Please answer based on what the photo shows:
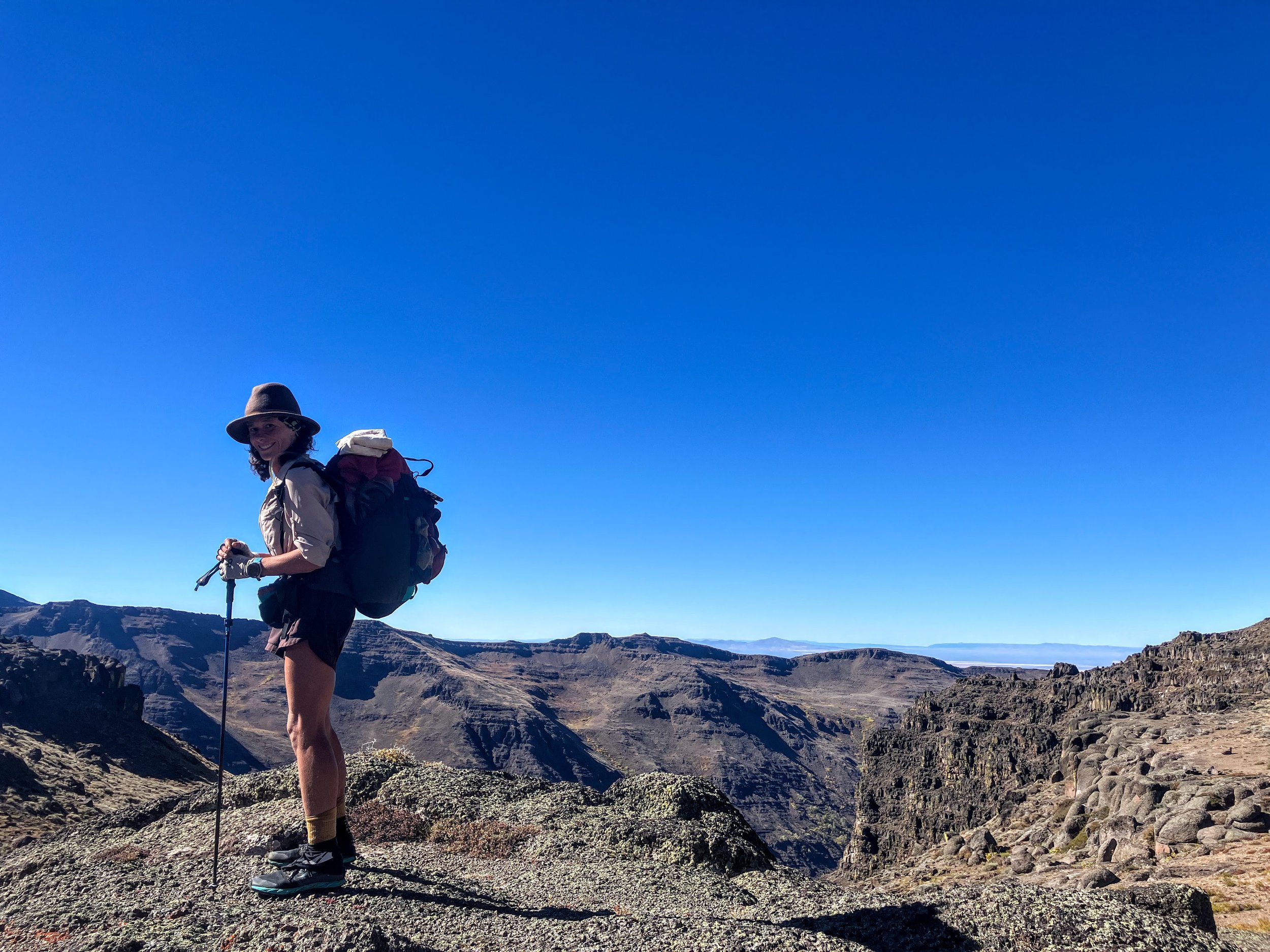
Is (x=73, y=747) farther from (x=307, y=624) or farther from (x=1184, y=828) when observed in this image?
(x=1184, y=828)

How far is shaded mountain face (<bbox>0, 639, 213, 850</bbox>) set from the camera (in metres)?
28.6

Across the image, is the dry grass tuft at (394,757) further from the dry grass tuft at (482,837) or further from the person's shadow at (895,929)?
the person's shadow at (895,929)

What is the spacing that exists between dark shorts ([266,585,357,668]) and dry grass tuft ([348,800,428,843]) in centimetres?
381

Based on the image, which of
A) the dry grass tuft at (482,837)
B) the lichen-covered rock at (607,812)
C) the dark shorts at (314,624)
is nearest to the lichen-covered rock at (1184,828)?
the lichen-covered rock at (607,812)

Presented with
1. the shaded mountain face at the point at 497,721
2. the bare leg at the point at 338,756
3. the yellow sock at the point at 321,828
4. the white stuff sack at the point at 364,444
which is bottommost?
the shaded mountain face at the point at 497,721

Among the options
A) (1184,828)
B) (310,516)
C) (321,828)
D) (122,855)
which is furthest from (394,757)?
(1184,828)

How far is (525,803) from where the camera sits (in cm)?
921

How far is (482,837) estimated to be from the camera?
8172 mm

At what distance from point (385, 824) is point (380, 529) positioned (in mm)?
4835

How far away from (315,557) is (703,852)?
512cm

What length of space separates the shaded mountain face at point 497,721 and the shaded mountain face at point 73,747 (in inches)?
1602

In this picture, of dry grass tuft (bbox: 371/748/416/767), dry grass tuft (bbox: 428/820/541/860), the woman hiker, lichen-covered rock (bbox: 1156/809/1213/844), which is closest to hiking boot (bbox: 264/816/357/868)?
the woman hiker

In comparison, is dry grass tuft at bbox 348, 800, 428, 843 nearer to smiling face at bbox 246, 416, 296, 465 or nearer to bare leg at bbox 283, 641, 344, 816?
bare leg at bbox 283, 641, 344, 816

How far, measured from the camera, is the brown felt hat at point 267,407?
5711 millimetres
